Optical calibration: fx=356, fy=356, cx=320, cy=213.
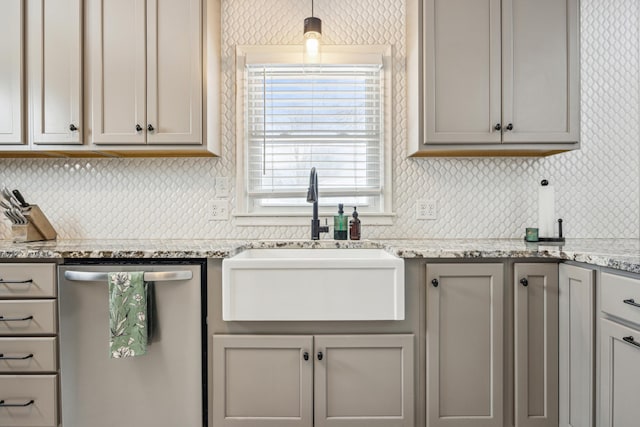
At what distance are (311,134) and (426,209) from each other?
34.4 inches

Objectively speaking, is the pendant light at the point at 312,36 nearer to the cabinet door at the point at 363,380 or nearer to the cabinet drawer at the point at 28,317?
the cabinet door at the point at 363,380

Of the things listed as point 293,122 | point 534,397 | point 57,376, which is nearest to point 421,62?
point 293,122

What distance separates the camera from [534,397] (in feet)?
5.25

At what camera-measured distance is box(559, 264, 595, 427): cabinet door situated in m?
1.42

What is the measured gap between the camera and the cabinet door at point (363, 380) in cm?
158

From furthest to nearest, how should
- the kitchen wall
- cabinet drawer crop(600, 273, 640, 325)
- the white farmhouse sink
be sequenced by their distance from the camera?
the kitchen wall
the white farmhouse sink
cabinet drawer crop(600, 273, 640, 325)

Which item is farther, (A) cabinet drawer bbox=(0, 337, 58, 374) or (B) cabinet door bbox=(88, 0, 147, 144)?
(B) cabinet door bbox=(88, 0, 147, 144)

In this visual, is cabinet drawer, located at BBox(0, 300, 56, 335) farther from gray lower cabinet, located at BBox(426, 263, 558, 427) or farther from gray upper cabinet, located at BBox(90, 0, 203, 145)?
gray lower cabinet, located at BBox(426, 263, 558, 427)

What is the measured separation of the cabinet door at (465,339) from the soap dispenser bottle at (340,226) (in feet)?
1.97

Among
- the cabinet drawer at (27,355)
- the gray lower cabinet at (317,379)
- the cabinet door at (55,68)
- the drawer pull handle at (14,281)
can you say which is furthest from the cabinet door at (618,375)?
the cabinet door at (55,68)

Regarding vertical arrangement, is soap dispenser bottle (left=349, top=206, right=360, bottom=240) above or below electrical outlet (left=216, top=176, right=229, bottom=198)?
below

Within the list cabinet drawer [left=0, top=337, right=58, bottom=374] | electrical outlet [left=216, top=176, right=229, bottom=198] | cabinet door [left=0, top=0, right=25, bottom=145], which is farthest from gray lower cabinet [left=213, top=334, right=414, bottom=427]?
cabinet door [left=0, top=0, right=25, bottom=145]

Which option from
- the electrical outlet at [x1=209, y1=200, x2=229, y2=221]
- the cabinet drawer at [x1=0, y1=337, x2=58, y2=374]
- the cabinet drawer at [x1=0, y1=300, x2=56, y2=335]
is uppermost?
the electrical outlet at [x1=209, y1=200, x2=229, y2=221]

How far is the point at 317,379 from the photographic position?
1.58 m
